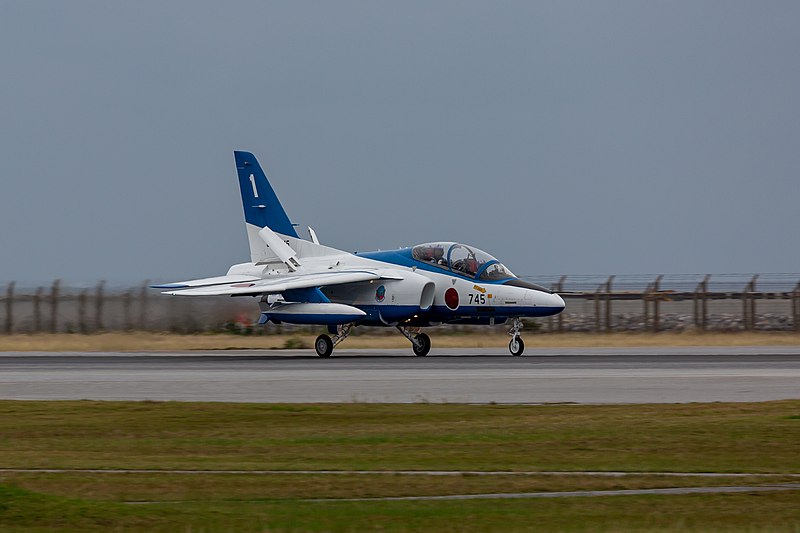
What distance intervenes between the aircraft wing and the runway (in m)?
1.80

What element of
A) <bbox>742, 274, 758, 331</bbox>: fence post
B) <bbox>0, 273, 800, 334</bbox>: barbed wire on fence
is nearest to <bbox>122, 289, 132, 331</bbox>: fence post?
<bbox>0, 273, 800, 334</bbox>: barbed wire on fence

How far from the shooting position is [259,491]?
10.4m

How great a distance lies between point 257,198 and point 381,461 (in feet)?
85.8

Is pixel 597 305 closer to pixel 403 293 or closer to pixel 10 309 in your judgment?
pixel 403 293

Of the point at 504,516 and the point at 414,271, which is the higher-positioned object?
the point at 414,271

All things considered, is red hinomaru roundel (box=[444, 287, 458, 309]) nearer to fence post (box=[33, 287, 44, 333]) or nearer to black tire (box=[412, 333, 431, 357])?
Answer: black tire (box=[412, 333, 431, 357])

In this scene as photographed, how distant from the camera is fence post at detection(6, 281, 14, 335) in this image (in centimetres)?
4431

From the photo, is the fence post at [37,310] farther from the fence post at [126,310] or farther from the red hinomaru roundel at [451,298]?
the red hinomaru roundel at [451,298]

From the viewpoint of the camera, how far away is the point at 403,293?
1309 inches

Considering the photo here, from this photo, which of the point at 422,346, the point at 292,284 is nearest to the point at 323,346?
the point at 292,284

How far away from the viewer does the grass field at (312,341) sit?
39562 millimetres

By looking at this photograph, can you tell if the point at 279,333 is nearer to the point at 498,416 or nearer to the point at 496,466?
the point at 498,416

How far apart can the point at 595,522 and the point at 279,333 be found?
35.5 meters

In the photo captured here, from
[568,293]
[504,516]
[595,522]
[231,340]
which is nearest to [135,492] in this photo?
[504,516]
